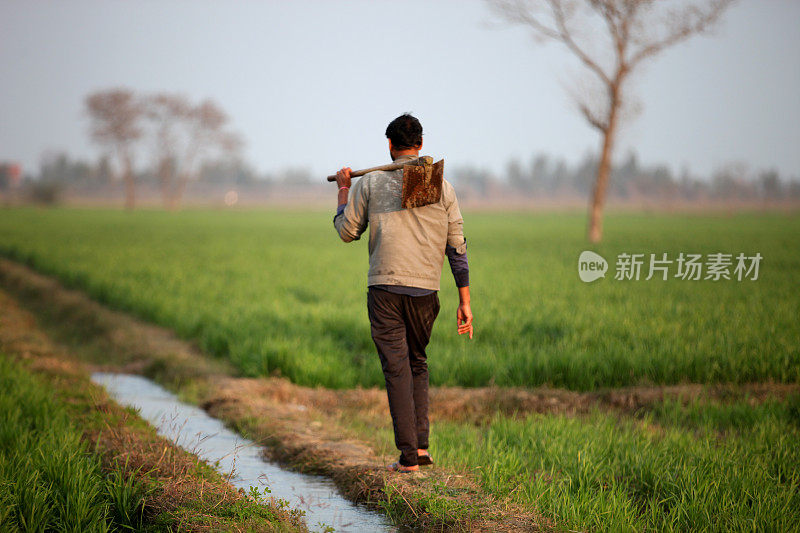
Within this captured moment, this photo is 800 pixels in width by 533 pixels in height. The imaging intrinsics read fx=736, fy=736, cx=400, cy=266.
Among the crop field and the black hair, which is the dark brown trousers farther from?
the black hair

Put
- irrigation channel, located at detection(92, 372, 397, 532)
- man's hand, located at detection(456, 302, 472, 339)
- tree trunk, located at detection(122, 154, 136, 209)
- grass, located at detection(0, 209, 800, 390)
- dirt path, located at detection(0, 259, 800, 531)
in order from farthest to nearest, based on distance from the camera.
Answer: tree trunk, located at detection(122, 154, 136, 209) → grass, located at detection(0, 209, 800, 390) → man's hand, located at detection(456, 302, 472, 339) → irrigation channel, located at detection(92, 372, 397, 532) → dirt path, located at detection(0, 259, 800, 531)

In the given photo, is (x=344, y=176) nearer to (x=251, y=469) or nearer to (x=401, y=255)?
(x=401, y=255)

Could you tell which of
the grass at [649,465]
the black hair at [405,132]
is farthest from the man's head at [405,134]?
the grass at [649,465]

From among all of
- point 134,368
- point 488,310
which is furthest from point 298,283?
point 134,368

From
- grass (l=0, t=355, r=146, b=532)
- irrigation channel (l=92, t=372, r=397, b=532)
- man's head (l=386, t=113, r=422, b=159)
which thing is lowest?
irrigation channel (l=92, t=372, r=397, b=532)

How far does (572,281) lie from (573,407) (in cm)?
823

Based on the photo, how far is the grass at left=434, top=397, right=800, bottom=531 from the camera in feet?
12.5

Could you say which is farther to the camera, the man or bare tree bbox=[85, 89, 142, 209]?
bare tree bbox=[85, 89, 142, 209]

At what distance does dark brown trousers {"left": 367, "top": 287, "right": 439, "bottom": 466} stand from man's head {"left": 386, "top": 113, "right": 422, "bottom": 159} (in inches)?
32.9

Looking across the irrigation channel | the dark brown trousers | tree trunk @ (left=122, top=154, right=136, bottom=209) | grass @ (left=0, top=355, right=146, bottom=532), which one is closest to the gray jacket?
the dark brown trousers

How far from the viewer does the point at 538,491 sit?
4.09m

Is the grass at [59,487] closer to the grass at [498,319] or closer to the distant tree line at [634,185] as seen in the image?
the grass at [498,319]

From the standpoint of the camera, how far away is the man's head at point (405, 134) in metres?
4.25

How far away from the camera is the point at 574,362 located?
7500 mm
